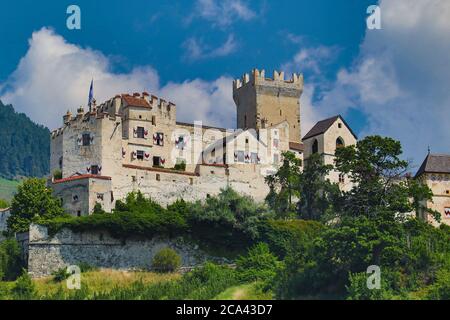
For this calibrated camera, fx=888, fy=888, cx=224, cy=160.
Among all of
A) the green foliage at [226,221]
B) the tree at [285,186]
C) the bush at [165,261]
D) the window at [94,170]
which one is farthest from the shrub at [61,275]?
the tree at [285,186]

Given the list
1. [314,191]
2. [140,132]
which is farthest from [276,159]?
[140,132]

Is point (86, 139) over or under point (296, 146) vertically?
under

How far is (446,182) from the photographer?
7144 cm

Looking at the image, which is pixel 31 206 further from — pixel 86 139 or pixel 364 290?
pixel 364 290

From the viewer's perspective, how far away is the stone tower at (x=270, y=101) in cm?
7900

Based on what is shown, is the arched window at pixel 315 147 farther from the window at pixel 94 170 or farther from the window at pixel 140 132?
the window at pixel 94 170

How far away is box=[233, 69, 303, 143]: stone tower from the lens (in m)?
79.0

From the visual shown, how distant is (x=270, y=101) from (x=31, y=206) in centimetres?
2799

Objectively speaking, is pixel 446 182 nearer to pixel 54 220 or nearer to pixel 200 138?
pixel 200 138

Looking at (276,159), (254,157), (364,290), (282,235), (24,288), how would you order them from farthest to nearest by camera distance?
(276,159) → (254,157) → (282,235) → (24,288) → (364,290)

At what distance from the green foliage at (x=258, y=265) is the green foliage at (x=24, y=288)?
41.9 feet

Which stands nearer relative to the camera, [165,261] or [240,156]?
[165,261]

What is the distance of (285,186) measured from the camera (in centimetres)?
6731
